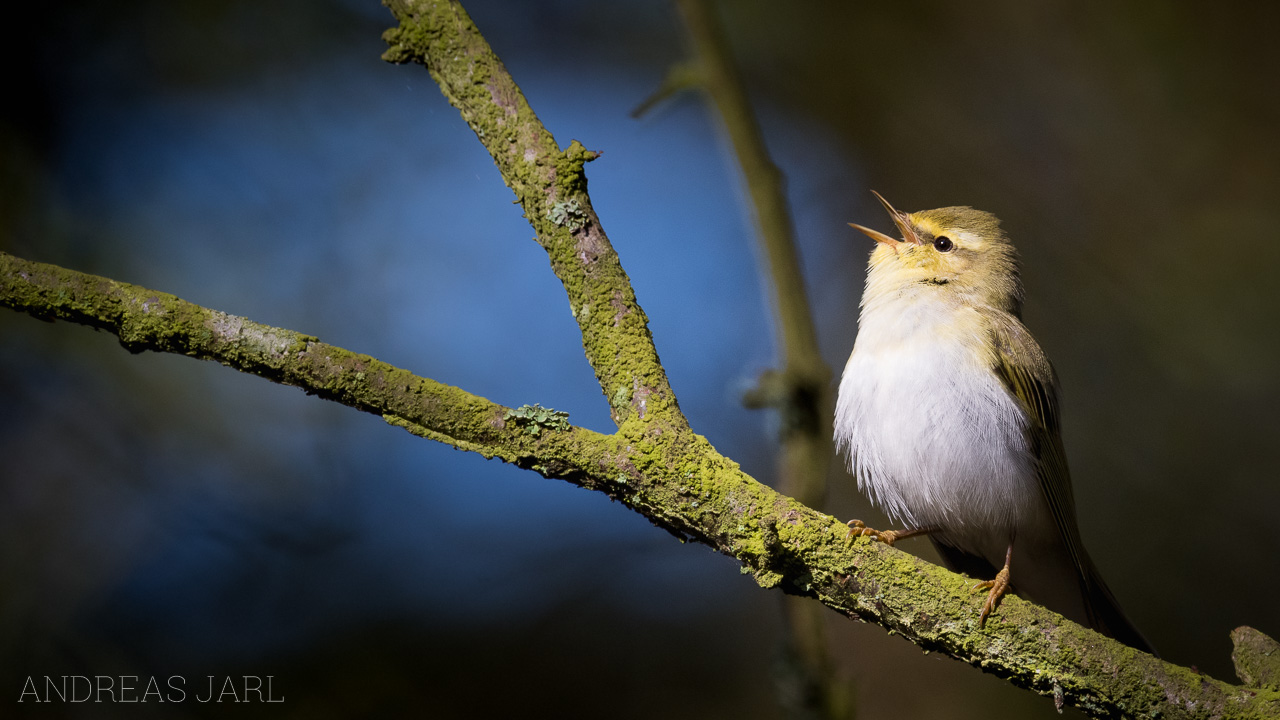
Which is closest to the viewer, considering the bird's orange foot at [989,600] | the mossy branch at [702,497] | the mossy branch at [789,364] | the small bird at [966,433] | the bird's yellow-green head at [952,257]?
the mossy branch at [702,497]

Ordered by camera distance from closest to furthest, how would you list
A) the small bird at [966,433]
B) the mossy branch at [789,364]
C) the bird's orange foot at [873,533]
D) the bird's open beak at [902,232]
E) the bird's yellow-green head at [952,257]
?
the bird's orange foot at [873,533] → the small bird at [966,433] → the mossy branch at [789,364] → the bird's yellow-green head at [952,257] → the bird's open beak at [902,232]

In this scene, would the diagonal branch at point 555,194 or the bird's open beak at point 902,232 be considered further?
the bird's open beak at point 902,232

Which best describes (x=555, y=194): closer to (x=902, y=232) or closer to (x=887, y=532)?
(x=887, y=532)

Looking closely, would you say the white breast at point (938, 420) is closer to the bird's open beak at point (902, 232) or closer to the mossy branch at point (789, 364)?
the mossy branch at point (789, 364)

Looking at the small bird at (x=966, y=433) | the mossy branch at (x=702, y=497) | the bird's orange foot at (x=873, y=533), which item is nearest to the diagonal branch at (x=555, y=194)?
the mossy branch at (x=702, y=497)

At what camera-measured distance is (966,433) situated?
2.54 meters

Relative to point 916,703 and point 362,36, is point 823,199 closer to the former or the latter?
point 916,703

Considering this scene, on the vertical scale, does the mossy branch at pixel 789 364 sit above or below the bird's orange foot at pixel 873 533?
above

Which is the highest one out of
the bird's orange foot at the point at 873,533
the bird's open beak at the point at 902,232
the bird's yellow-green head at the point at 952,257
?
the bird's open beak at the point at 902,232

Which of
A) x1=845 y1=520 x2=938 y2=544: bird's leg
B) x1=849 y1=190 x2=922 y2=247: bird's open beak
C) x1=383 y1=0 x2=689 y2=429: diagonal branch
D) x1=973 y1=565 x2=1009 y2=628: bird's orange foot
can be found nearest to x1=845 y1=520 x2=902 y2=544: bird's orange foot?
x1=845 y1=520 x2=938 y2=544: bird's leg

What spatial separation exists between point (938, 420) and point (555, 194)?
1.46m

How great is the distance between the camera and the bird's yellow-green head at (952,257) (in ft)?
9.57

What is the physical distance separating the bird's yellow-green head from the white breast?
24cm

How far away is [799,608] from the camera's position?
2676mm
